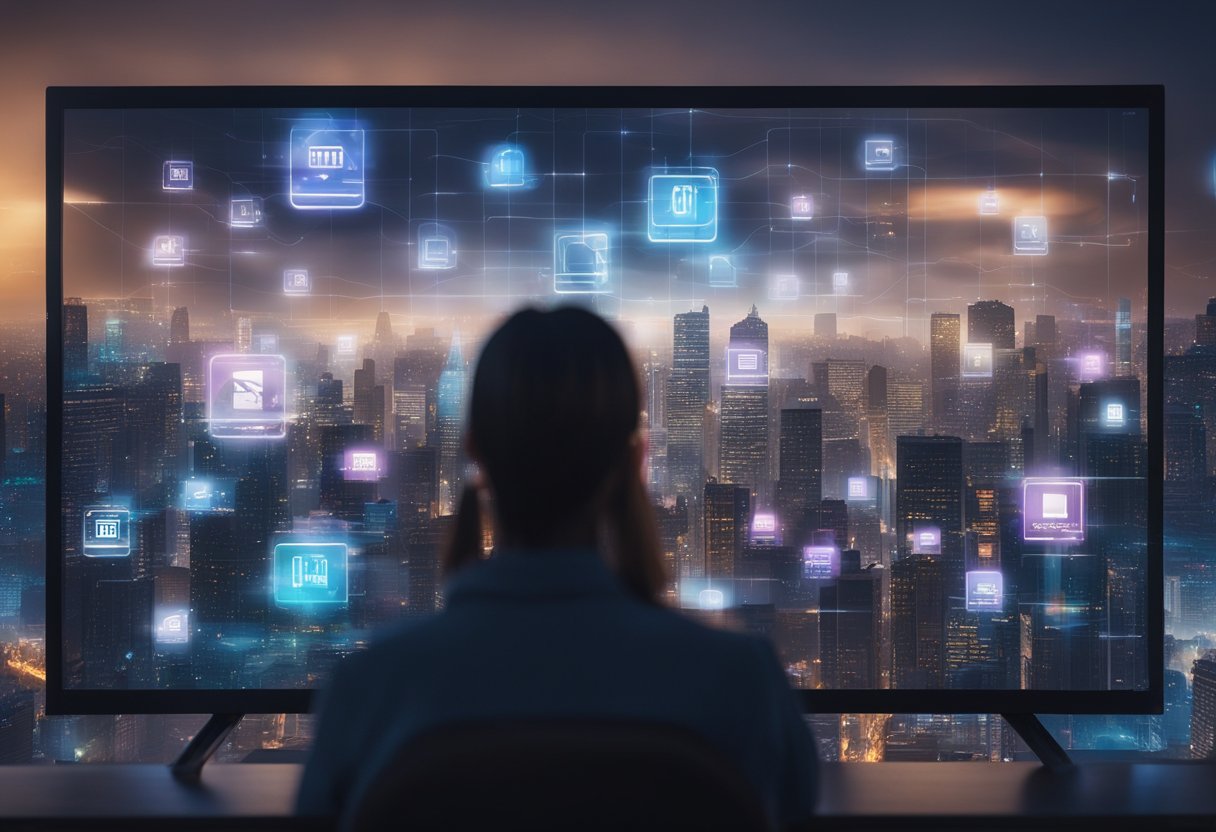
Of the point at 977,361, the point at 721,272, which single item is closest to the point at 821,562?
the point at 977,361

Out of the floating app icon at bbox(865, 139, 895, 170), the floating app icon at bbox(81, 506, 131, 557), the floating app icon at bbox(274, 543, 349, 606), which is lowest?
the floating app icon at bbox(274, 543, 349, 606)

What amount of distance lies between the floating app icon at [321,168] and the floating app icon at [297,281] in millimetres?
150

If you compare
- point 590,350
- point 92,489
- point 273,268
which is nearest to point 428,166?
point 273,268

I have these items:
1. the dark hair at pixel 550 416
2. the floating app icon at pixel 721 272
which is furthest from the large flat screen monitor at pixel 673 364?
the dark hair at pixel 550 416

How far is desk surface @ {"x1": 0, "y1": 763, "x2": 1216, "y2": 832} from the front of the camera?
185 centimetres

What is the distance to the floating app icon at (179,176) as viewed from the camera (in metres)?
2.11

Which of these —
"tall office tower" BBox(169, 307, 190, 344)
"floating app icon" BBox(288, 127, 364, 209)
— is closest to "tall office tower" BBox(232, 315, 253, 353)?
"tall office tower" BBox(169, 307, 190, 344)

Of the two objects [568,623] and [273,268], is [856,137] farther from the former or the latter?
[568,623]

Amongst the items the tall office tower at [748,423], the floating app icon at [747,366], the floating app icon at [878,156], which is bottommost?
the tall office tower at [748,423]

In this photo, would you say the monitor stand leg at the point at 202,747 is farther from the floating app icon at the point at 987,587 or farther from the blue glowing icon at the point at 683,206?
the floating app icon at the point at 987,587

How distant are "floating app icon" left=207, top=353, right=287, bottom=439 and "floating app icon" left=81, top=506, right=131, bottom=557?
0.98 feet

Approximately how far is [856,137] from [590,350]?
1426 mm

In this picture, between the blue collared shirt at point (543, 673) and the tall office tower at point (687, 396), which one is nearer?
the blue collared shirt at point (543, 673)

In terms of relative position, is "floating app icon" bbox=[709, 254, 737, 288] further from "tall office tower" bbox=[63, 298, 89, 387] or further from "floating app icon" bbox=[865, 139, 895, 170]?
"tall office tower" bbox=[63, 298, 89, 387]
